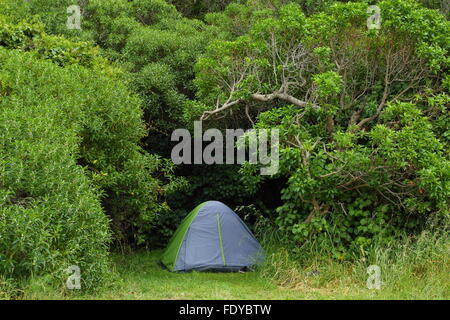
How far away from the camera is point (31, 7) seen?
1323 cm

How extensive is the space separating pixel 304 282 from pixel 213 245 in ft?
7.81

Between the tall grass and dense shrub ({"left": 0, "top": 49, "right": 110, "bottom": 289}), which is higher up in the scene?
dense shrub ({"left": 0, "top": 49, "right": 110, "bottom": 289})

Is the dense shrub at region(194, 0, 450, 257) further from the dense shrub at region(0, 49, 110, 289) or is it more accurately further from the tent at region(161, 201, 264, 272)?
the dense shrub at region(0, 49, 110, 289)

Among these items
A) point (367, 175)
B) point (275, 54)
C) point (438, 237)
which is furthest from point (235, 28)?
point (438, 237)

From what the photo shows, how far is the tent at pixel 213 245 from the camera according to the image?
32.2 feet

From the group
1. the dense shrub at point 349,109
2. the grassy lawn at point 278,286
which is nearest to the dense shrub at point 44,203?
the grassy lawn at point 278,286

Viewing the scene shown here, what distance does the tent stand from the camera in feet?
32.2

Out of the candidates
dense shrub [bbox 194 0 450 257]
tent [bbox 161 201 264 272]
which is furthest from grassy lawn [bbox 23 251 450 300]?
dense shrub [bbox 194 0 450 257]

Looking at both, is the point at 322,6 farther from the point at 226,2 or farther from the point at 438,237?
the point at 438,237

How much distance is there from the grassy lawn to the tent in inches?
20.7

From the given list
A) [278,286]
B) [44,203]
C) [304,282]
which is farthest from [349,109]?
[44,203]

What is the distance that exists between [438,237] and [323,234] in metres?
1.68

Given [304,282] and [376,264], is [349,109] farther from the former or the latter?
[304,282]

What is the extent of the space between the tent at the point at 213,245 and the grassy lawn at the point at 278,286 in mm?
527
